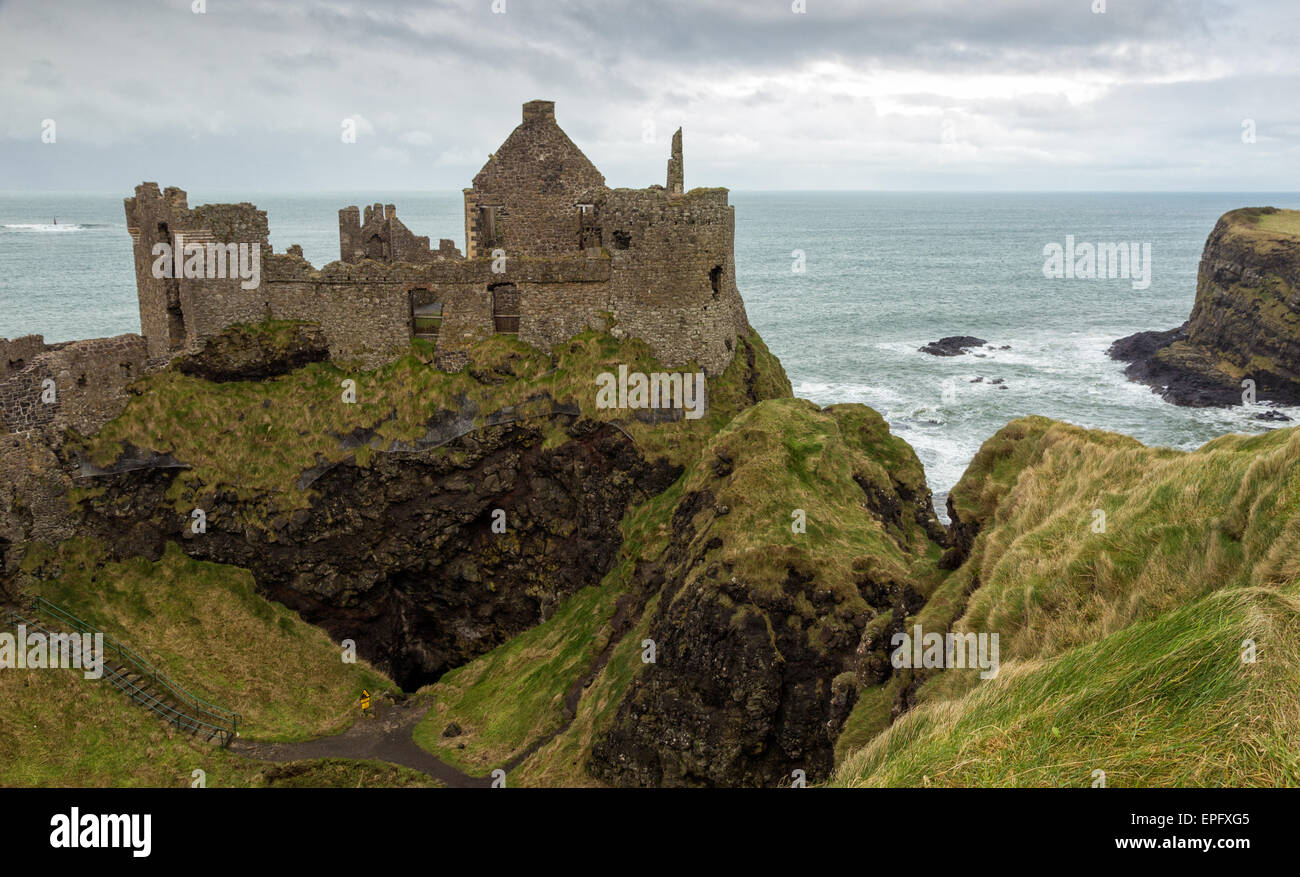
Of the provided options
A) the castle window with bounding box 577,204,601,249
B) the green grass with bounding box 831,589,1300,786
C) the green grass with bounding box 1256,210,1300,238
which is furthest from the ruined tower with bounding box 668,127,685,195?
the green grass with bounding box 1256,210,1300,238

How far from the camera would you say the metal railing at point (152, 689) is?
2930 centimetres

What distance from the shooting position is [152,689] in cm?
3006

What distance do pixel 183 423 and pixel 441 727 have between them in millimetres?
15918

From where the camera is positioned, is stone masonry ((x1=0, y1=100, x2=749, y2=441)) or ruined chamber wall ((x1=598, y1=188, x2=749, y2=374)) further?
stone masonry ((x1=0, y1=100, x2=749, y2=441))

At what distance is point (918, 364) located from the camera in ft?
307

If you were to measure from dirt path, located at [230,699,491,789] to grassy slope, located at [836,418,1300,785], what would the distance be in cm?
1756

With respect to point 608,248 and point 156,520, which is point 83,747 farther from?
point 608,248

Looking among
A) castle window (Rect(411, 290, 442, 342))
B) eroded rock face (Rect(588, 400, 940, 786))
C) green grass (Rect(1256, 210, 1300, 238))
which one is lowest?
eroded rock face (Rect(588, 400, 940, 786))

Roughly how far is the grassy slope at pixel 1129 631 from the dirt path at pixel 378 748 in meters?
17.6

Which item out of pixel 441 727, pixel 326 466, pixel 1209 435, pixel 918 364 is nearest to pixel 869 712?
pixel 441 727

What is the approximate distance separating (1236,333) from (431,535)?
81.6m

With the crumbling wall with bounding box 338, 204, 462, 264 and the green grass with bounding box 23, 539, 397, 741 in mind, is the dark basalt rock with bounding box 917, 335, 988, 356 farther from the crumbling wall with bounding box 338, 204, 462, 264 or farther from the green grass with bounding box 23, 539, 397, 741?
the green grass with bounding box 23, 539, 397, 741

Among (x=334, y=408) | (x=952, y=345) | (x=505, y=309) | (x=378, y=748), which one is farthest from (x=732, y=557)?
(x=952, y=345)

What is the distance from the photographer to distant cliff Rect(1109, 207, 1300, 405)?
7869 centimetres
